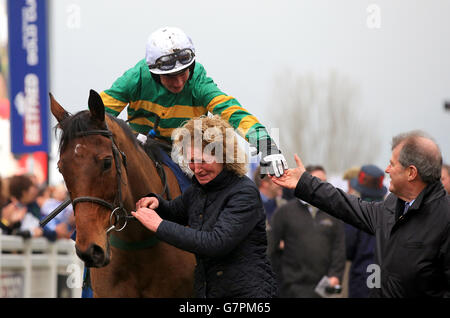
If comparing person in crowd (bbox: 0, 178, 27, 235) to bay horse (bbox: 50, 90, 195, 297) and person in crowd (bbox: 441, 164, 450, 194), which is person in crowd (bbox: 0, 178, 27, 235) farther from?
person in crowd (bbox: 441, 164, 450, 194)

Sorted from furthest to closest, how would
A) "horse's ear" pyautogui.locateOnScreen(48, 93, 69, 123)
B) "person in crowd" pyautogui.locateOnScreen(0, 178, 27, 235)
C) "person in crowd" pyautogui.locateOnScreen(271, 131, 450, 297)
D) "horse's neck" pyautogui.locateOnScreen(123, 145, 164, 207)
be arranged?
1. "person in crowd" pyautogui.locateOnScreen(0, 178, 27, 235)
2. "horse's neck" pyautogui.locateOnScreen(123, 145, 164, 207)
3. "horse's ear" pyautogui.locateOnScreen(48, 93, 69, 123)
4. "person in crowd" pyautogui.locateOnScreen(271, 131, 450, 297)

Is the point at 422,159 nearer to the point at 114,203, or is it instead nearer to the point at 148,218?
the point at 148,218

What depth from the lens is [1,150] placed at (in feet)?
112

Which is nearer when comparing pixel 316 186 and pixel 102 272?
pixel 316 186

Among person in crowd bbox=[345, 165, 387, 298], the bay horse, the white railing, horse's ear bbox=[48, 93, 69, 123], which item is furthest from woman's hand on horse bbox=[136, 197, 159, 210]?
person in crowd bbox=[345, 165, 387, 298]

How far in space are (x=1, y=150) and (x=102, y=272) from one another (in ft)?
98.8

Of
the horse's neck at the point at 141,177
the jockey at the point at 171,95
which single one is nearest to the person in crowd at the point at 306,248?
the jockey at the point at 171,95

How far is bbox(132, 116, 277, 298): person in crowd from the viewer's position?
4.38m

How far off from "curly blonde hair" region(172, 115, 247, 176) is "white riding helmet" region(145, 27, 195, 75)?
0.70 metres

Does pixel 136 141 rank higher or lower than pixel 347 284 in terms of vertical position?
higher

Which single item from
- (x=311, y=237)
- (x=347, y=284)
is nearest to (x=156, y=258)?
(x=311, y=237)

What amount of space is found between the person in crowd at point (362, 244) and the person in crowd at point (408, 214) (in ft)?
11.5
